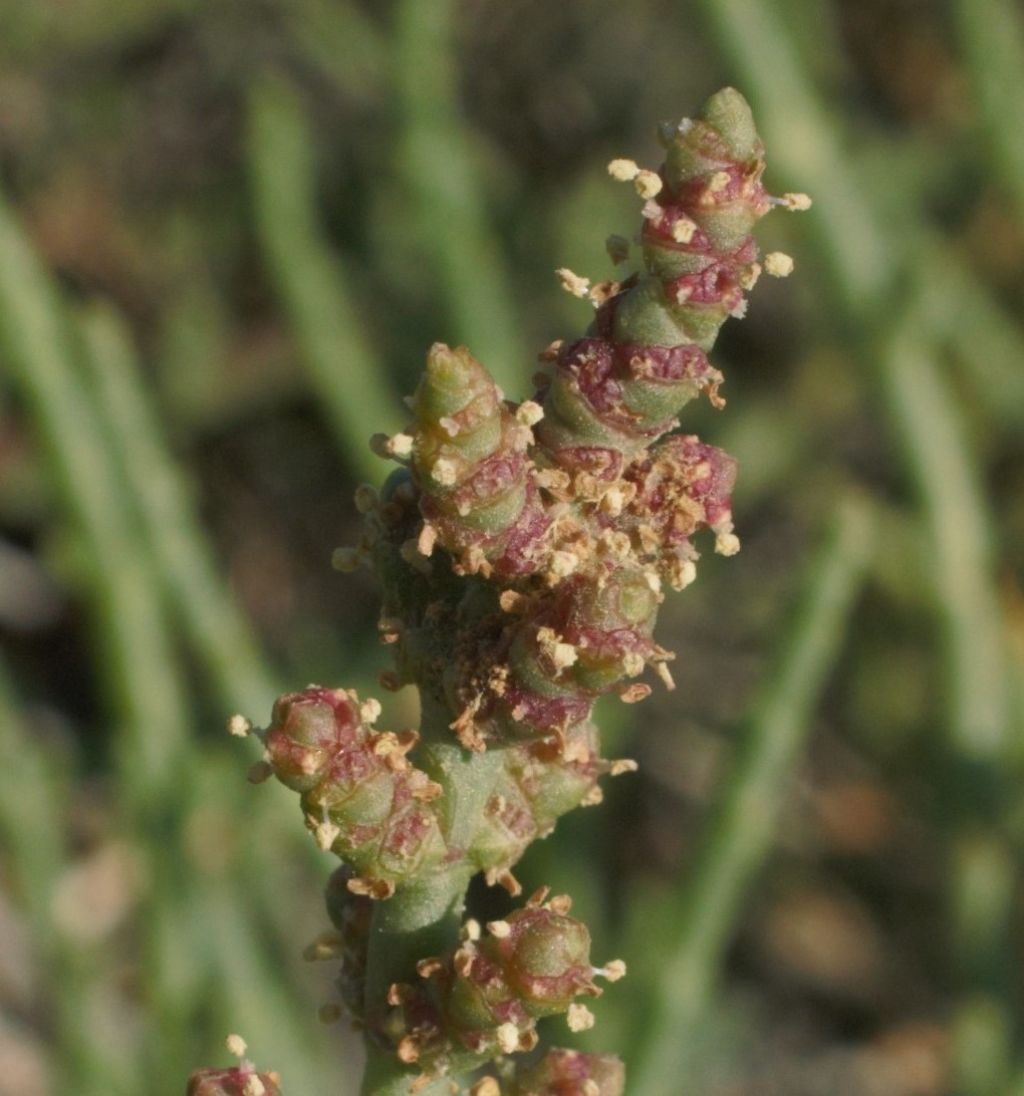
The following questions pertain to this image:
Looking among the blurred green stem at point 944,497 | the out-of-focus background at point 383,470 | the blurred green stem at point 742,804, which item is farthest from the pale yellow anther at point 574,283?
the blurred green stem at point 944,497

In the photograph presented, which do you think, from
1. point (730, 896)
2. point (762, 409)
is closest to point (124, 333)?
point (762, 409)

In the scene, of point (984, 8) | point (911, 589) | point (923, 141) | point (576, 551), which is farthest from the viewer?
point (923, 141)

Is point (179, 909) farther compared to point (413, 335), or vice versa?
point (413, 335)

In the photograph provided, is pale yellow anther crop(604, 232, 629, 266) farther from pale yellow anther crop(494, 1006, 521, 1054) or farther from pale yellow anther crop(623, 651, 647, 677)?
pale yellow anther crop(494, 1006, 521, 1054)

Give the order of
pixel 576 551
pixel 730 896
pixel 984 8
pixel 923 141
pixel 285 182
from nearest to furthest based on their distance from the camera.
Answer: pixel 576 551 < pixel 730 896 < pixel 984 8 < pixel 285 182 < pixel 923 141

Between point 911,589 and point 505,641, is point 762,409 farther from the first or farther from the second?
point 505,641

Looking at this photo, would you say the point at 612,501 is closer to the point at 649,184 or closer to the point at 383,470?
the point at 649,184

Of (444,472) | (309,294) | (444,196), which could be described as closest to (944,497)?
(444,196)
